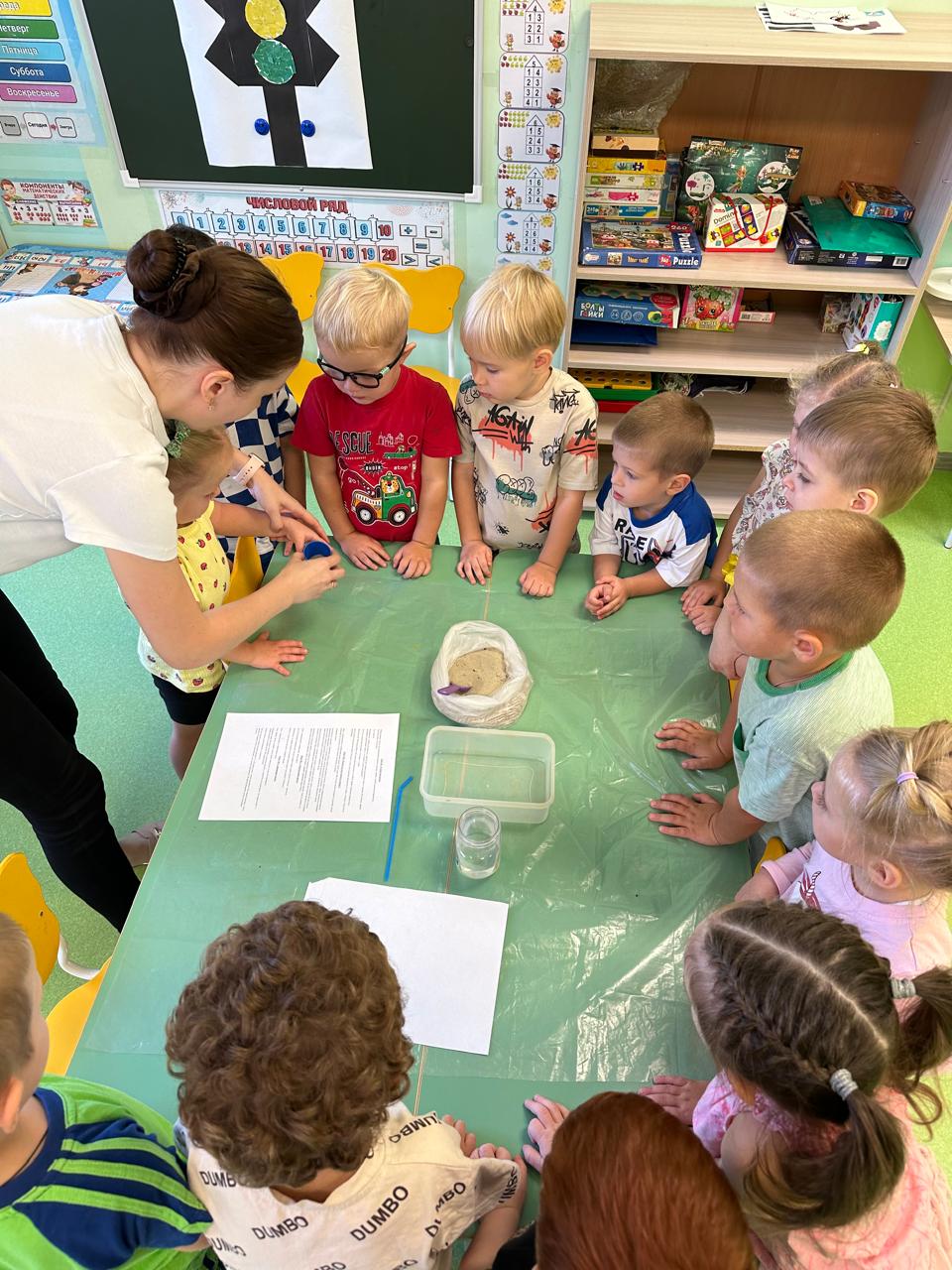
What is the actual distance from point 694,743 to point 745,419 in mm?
2021

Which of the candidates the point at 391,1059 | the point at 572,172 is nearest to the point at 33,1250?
the point at 391,1059

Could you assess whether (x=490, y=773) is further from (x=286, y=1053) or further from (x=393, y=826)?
(x=286, y=1053)

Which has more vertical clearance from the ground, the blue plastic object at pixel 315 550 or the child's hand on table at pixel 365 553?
the blue plastic object at pixel 315 550

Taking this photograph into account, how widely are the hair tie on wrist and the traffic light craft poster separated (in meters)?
3.00

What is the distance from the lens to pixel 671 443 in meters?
1.66

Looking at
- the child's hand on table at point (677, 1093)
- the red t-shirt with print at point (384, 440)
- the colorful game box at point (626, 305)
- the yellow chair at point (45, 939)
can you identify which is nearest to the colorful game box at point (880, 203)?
the colorful game box at point (626, 305)

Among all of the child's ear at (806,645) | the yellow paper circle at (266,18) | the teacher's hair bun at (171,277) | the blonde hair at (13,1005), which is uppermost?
the teacher's hair bun at (171,277)

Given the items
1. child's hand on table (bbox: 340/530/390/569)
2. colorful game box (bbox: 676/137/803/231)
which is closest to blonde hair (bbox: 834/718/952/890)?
child's hand on table (bbox: 340/530/390/569)

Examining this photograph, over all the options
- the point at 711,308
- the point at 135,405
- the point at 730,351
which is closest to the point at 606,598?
the point at 135,405

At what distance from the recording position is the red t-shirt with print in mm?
1867

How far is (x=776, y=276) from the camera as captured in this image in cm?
263

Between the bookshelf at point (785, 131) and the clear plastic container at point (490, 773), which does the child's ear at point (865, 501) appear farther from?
the bookshelf at point (785, 131)

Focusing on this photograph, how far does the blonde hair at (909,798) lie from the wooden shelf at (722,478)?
215 cm

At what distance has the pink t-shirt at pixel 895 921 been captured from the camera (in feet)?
3.64
